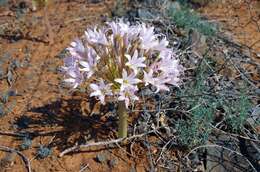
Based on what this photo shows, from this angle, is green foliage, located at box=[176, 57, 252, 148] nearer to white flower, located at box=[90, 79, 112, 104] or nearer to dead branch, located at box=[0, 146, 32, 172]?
white flower, located at box=[90, 79, 112, 104]

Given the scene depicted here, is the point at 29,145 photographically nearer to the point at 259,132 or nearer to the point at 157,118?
the point at 157,118

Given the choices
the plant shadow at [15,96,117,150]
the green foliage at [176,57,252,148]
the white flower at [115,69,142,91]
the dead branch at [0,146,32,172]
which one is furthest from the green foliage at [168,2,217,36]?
the dead branch at [0,146,32,172]

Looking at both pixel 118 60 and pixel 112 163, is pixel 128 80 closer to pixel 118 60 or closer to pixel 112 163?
pixel 118 60

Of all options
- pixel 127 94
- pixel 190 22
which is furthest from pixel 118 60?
pixel 190 22

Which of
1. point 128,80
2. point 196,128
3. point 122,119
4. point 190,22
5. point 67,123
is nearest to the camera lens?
point 128,80

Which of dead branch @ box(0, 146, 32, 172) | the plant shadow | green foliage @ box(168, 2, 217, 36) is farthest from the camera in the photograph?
green foliage @ box(168, 2, 217, 36)
